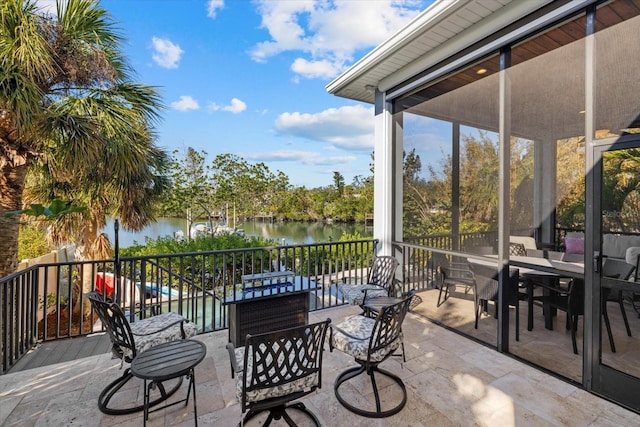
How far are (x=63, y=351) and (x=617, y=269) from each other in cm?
533

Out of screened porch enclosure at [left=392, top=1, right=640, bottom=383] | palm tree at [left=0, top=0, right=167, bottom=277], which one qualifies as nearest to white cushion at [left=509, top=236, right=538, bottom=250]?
screened porch enclosure at [left=392, top=1, right=640, bottom=383]

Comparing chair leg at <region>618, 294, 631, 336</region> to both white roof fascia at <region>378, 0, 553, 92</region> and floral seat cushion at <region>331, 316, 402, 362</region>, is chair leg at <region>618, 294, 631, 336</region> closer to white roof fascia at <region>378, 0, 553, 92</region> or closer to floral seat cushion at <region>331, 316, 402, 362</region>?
floral seat cushion at <region>331, 316, 402, 362</region>

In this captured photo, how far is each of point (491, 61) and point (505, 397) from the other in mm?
3381

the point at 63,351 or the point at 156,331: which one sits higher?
the point at 156,331

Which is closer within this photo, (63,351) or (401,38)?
(63,351)

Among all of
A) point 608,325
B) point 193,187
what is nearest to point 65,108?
point 608,325

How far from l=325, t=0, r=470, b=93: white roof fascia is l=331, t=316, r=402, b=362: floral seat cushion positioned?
323 cm

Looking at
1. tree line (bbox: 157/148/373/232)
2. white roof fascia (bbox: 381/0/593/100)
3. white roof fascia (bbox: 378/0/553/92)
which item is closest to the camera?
white roof fascia (bbox: 381/0/593/100)

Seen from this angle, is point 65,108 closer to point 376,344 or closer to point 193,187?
point 376,344

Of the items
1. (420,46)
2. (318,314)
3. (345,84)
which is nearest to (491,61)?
(420,46)

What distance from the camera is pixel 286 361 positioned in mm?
1644

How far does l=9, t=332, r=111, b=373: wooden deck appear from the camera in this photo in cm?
276

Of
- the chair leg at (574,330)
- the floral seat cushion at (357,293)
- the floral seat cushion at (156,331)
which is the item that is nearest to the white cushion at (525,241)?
the chair leg at (574,330)

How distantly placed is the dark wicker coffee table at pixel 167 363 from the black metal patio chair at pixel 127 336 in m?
0.16
